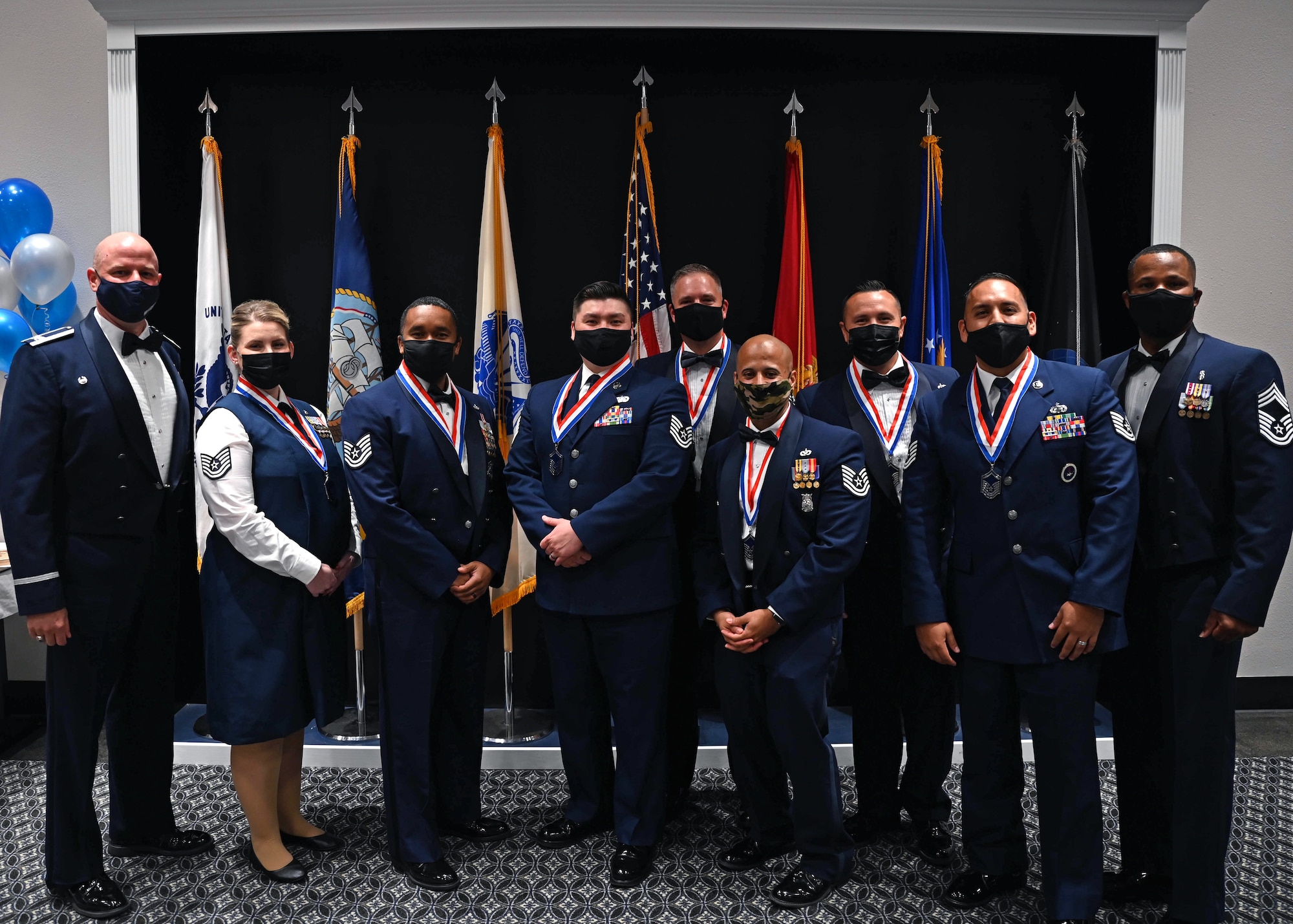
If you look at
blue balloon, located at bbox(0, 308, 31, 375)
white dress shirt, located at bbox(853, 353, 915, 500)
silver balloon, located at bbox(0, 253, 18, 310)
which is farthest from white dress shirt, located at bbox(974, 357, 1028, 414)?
silver balloon, located at bbox(0, 253, 18, 310)

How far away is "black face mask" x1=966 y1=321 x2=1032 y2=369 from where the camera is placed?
2.51 metres

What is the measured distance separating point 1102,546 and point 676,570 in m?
1.33

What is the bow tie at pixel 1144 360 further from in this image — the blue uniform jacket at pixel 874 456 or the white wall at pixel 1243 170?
the white wall at pixel 1243 170

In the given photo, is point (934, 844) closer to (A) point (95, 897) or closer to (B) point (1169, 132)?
(A) point (95, 897)

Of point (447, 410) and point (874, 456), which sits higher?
point (447, 410)

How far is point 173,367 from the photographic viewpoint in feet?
9.78

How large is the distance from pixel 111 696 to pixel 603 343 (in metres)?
2.08

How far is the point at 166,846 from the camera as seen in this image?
3.04 meters

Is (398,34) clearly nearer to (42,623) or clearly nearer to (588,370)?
(588,370)

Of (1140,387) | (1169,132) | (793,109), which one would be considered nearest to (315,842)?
(1140,387)

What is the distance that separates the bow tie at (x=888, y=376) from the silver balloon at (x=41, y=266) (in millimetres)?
3713

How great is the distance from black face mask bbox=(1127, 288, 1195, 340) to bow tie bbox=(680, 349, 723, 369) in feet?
4.58

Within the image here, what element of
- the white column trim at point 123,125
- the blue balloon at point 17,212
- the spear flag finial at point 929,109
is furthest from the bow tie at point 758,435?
the blue balloon at point 17,212

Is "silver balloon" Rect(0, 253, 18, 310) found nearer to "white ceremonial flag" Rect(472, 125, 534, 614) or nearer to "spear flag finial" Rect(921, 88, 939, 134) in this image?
"white ceremonial flag" Rect(472, 125, 534, 614)
